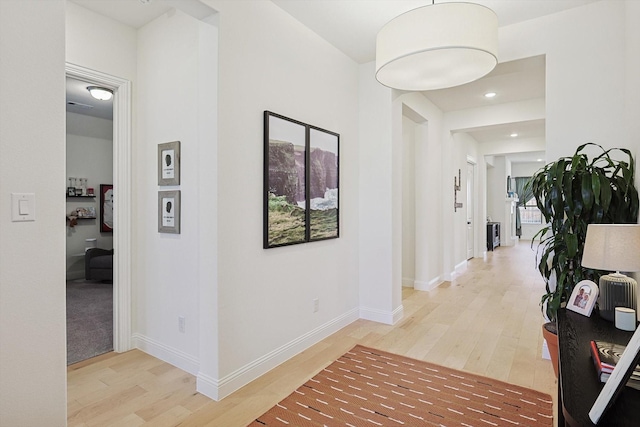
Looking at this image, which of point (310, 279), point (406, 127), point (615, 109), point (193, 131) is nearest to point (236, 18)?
point (193, 131)

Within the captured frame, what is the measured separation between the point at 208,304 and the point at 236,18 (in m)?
1.90

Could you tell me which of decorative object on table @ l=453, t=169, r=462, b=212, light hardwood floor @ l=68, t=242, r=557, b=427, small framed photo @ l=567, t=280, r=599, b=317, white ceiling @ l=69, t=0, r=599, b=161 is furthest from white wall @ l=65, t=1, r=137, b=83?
decorative object on table @ l=453, t=169, r=462, b=212

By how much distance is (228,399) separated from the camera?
2244mm

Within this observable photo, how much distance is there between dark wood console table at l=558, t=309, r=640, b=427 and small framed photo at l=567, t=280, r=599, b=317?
4cm

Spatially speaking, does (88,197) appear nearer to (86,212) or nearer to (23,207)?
(86,212)

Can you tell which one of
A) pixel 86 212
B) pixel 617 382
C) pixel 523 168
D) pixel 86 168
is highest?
pixel 523 168

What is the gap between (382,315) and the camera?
3.72 m

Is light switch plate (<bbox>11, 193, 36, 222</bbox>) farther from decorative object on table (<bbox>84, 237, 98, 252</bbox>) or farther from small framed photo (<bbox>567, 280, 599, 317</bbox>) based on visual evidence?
decorative object on table (<bbox>84, 237, 98, 252</bbox>)

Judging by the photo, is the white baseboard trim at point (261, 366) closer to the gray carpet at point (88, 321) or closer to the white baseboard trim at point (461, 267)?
the gray carpet at point (88, 321)

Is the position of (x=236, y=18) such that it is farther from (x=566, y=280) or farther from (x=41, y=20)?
(x=566, y=280)

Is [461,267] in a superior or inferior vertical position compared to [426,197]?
inferior

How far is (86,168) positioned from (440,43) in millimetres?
6511

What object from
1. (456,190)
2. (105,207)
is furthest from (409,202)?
(105,207)

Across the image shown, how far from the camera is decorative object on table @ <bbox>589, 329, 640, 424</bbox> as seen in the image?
0.89 metres
